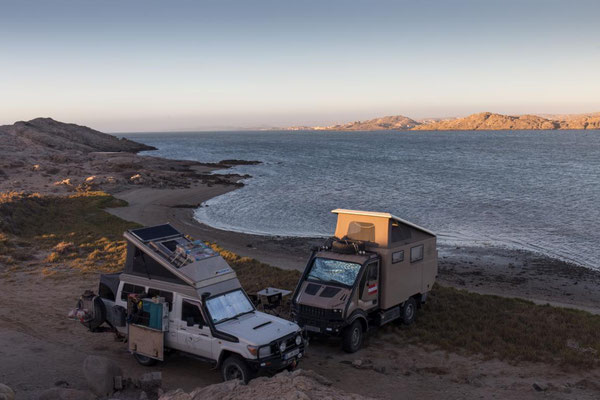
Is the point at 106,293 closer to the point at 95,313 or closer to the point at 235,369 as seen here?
the point at 95,313

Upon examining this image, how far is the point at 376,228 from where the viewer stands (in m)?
14.7

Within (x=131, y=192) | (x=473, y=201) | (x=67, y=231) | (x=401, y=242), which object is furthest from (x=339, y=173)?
(x=401, y=242)

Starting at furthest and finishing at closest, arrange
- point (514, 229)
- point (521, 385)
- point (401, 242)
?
point (514, 229)
point (401, 242)
point (521, 385)

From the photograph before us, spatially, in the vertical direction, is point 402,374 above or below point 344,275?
below

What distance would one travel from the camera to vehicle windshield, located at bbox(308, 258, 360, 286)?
1379 cm

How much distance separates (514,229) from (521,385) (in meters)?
29.5

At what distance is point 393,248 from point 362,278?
1.52m

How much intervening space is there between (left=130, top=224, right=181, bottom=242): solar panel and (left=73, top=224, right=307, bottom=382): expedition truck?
0.02 m

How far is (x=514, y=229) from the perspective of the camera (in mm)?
38531

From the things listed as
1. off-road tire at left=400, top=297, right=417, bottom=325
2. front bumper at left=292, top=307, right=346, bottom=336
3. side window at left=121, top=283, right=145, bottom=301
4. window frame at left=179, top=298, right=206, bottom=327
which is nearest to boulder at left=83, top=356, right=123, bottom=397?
window frame at left=179, top=298, right=206, bottom=327

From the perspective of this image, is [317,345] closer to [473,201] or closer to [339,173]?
[473,201]

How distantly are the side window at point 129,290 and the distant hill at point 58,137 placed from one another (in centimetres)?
9191

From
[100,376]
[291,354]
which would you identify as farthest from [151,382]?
[291,354]

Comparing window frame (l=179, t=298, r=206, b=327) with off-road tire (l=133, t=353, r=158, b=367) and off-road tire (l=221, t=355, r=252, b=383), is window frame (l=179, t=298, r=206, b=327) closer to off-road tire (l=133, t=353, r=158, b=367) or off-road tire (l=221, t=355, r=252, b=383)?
off-road tire (l=221, t=355, r=252, b=383)
